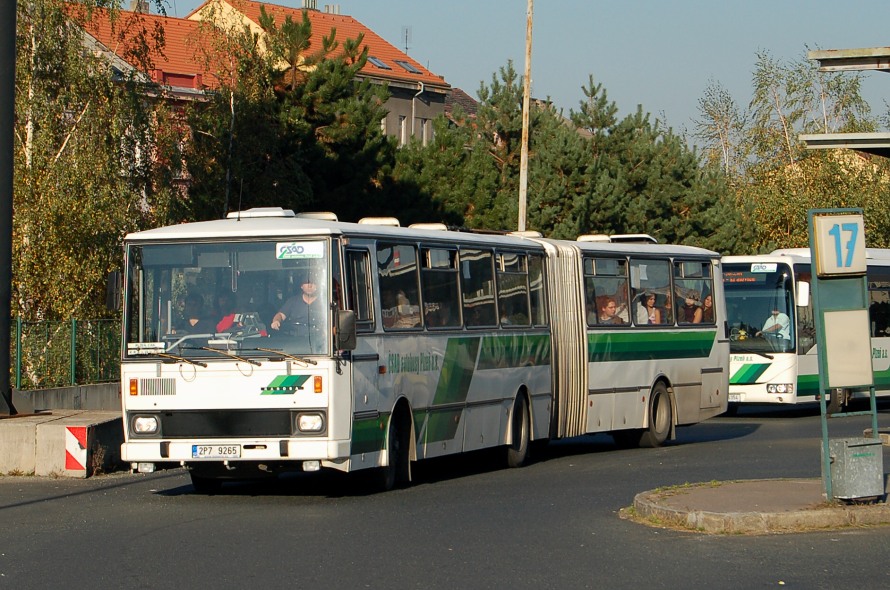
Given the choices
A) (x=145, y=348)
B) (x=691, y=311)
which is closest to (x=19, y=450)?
(x=145, y=348)

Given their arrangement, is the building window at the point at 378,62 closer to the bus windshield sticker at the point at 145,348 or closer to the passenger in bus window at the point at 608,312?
the passenger in bus window at the point at 608,312

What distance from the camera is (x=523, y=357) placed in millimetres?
19516

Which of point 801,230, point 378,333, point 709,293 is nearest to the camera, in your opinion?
point 378,333

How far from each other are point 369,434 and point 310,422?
2.98 feet

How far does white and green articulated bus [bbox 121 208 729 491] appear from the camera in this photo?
48.2 feet

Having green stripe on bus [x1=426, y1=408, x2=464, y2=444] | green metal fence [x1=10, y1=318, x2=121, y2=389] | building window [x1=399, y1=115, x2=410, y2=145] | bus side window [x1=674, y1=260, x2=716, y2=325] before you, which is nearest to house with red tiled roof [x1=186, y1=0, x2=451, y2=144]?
building window [x1=399, y1=115, x2=410, y2=145]

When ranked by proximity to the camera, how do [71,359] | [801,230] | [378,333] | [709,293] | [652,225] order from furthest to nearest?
1. [801,230]
2. [652,225]
3. [71,359]
4. [709,293]
5. [378,333]

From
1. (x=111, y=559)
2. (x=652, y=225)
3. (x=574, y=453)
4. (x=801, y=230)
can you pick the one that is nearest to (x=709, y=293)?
(x=574, y=453)

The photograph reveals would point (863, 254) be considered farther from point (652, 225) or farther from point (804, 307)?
point (652, 225)

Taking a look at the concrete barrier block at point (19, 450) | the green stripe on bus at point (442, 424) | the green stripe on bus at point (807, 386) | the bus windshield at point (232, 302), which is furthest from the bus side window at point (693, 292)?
the concrete barrier block at point (19, 450)

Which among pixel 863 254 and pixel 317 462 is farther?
pixel 317 462

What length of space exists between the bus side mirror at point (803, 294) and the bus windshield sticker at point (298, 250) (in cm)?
1686

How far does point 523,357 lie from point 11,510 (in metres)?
7.27

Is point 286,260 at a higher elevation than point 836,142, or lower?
lower
